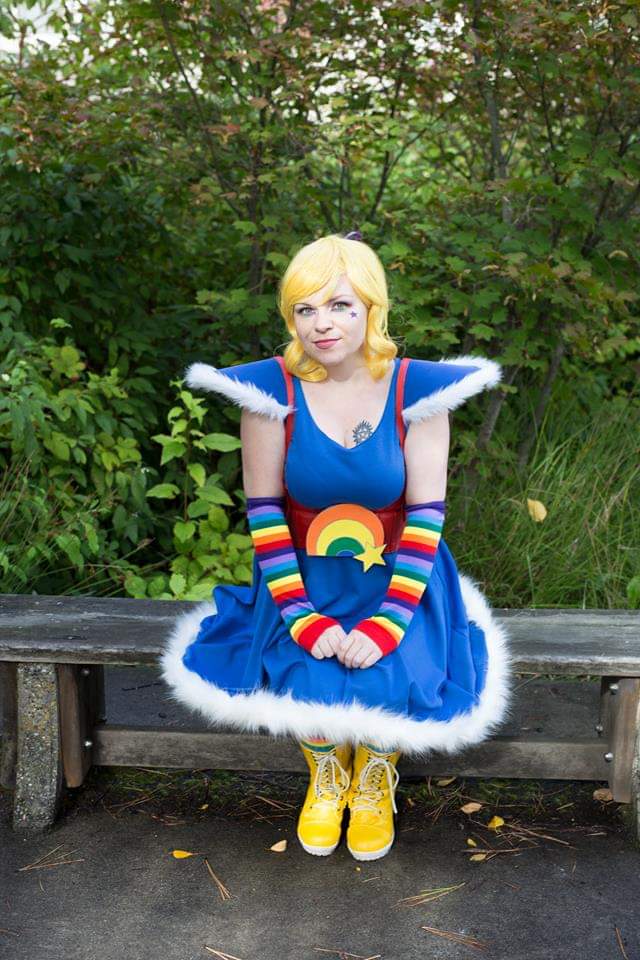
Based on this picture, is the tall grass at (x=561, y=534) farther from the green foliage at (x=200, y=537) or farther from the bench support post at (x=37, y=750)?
the bench support post at (x=37, y=750)

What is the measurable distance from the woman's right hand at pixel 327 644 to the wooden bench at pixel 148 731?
1.58 ft

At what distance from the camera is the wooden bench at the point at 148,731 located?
2641 millimetres

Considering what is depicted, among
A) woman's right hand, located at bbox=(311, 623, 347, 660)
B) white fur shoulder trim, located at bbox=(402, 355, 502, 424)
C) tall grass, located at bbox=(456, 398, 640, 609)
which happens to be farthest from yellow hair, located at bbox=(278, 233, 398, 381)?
tall grass, located at bbox=(456, 398, 640, 609)

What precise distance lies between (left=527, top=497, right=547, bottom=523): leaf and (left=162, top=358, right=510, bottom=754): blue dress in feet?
5.02

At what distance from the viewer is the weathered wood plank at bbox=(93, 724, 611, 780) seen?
8.96ft

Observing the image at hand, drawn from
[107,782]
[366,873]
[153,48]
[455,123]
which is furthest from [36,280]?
[366,873]

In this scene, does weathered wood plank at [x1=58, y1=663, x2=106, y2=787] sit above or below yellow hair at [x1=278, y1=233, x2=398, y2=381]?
below

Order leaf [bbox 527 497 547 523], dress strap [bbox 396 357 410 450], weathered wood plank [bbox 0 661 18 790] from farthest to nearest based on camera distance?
leaf [bbox 527 497 547 523]
weathered wood plank [bbox 0 661 18 790]
dress strap [bbox 396 357 410 450]

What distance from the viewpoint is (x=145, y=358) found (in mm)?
4707

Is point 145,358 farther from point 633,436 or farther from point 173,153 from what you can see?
point 633,436

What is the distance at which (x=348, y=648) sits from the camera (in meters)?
2.35

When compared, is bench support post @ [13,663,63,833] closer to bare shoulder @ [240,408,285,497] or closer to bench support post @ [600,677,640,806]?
bare shoulder @ [240,408,285,497]

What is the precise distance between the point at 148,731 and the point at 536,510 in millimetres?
1975

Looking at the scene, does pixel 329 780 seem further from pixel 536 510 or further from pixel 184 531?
pixel 536 510
